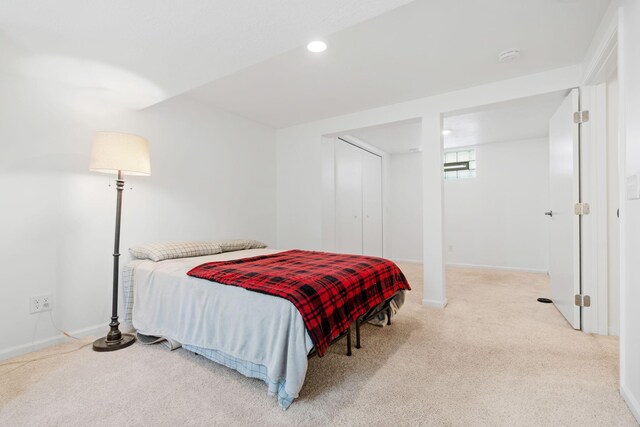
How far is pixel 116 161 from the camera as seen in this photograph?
213 cm

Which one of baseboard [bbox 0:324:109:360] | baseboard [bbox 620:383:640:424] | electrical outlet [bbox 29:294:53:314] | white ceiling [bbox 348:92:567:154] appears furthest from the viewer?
white ceiling [bbox 348:92:567:154]

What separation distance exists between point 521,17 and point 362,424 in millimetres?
2453

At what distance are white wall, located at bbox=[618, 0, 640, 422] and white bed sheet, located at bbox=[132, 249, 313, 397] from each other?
1499 millimetres

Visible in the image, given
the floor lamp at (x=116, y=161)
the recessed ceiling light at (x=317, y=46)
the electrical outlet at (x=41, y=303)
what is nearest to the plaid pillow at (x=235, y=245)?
the floor lamp at (x=116, y=161)

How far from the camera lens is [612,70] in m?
2.12

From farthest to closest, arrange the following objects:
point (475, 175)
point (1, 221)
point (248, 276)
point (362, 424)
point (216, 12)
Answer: point (475, 175) → point (1, 221) → point (248, 276) → point (216, 12) → point (362, 424)

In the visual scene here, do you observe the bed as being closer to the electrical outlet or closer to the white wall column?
the electrical outlet

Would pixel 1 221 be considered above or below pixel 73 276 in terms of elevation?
above

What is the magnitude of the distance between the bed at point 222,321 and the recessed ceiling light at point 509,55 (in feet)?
7.22

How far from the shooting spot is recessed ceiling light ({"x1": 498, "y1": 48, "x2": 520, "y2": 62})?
226cm

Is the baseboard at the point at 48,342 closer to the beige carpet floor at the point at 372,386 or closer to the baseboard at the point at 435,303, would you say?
the beige carpet floor at the point at 372,386

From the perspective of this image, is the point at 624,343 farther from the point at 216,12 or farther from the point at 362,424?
the point at 216,12

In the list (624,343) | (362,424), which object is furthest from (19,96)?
(624,343)

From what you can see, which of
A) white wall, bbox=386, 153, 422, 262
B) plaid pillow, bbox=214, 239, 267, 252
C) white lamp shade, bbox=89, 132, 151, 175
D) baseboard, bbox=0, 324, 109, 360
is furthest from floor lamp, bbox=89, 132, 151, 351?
white wall, bbox=386, 153, 422, 262
